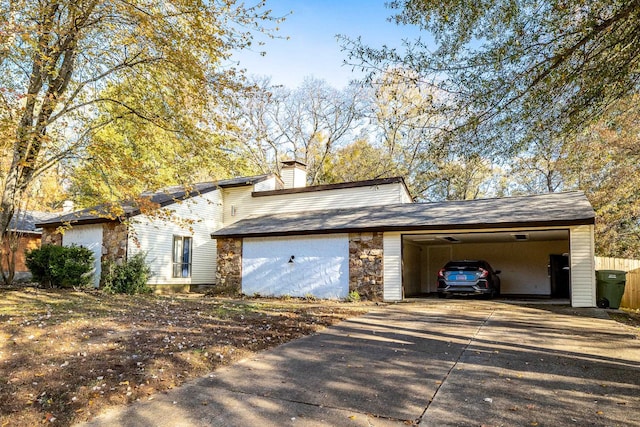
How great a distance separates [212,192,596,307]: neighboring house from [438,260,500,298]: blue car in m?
1.10

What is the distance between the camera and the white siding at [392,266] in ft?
43.6

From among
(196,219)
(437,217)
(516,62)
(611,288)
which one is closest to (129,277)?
(196,219)

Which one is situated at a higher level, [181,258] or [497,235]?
[497,235]

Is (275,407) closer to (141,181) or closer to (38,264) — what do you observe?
(141,181)

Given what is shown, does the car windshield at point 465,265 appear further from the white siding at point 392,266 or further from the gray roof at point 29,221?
the gray roof at point 29,221

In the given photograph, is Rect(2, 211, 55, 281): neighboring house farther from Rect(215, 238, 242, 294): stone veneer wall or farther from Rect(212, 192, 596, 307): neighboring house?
Rect(212, 192, 596, 307): neighboring house

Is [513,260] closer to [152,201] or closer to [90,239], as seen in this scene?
[152,201]

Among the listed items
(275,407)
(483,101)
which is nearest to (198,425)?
(275,407)

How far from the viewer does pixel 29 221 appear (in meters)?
22.8

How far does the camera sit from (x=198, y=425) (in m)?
3.42

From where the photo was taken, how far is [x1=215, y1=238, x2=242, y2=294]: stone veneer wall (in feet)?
51.9

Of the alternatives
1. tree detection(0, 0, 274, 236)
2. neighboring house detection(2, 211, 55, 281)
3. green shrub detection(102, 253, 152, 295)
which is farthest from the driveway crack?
neighboring house detection(2, 211, 55, 281)

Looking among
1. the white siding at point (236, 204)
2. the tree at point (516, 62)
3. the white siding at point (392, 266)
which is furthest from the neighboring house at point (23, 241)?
the tree at point (516, 62)

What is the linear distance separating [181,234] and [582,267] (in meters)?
13.6
